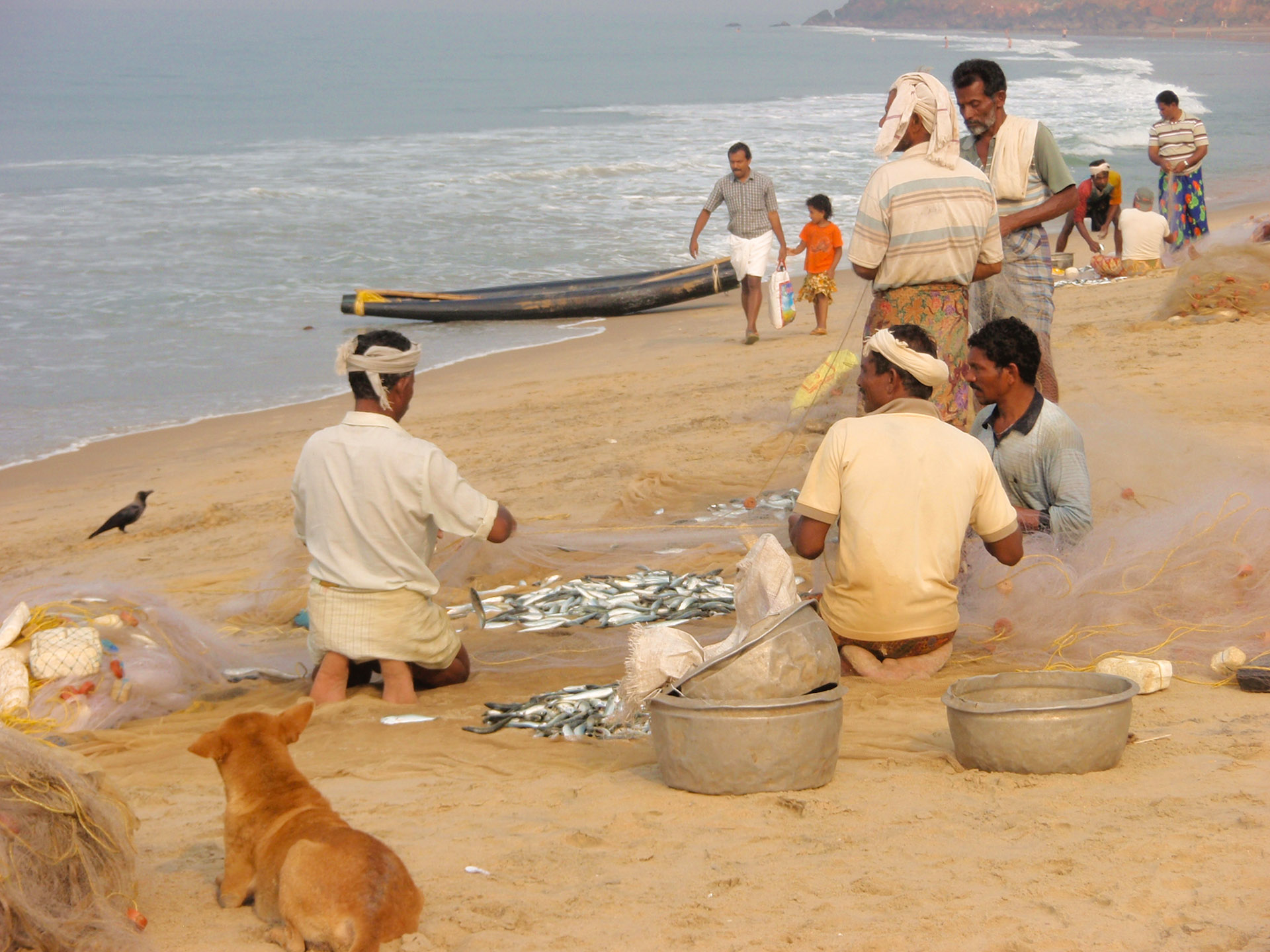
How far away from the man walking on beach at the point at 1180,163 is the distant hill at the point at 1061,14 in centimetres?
12458

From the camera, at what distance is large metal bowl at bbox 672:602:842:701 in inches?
141

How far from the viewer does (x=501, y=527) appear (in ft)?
15.3

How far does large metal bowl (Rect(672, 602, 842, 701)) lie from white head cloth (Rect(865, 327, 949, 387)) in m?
1.14

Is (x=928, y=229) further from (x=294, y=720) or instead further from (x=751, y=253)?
(x=751, y=253)

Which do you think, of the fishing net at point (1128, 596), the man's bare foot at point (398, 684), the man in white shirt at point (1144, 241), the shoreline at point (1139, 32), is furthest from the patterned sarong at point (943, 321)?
the shoreline at point (1139, 32)

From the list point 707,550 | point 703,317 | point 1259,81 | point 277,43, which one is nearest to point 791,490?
point 707,550

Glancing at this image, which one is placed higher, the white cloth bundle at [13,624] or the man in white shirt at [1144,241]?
the man in white shirt at [1144,241]

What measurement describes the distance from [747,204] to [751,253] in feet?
1.55

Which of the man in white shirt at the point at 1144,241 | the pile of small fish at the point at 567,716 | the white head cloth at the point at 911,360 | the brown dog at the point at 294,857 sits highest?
the white head cloth at the point at 911,360

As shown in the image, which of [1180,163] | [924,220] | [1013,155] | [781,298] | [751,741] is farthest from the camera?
[1180,163]

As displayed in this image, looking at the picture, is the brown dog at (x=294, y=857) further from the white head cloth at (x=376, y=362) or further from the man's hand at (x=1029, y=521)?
the man's hand at (x=1029, y=521)

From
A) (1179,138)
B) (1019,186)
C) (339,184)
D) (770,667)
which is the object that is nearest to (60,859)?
(770,667)

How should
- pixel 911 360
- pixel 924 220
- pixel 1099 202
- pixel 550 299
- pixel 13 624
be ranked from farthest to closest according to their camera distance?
pixel 1099 202 < pixel 550 299 < pixel 924 220 < pixel 13 624 < pixel 911 360

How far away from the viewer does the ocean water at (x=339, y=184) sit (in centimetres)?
1388
